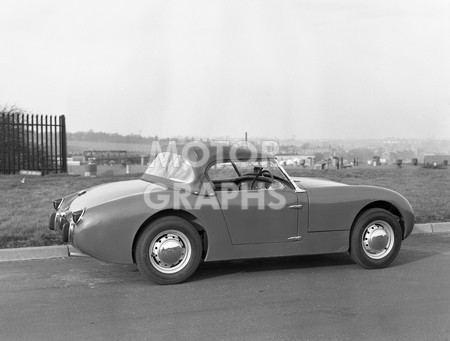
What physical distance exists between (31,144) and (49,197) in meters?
6.37

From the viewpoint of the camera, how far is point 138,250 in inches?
211

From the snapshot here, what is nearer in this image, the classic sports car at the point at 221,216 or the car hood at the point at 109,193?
the classic sports car at the point at 221,216

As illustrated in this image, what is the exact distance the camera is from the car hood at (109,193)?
552 centimetres

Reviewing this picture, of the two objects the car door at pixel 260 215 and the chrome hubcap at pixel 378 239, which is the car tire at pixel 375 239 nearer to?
the chrome hubcap at pixel 378 239

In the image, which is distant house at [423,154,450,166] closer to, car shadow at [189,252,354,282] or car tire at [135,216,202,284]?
car shadow at [189,252,354,282]

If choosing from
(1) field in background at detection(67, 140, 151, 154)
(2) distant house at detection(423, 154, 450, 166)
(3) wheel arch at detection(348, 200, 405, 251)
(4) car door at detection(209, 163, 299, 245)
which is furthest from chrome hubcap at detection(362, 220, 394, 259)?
(2) distant house at detection(423, 154, 450, 166)

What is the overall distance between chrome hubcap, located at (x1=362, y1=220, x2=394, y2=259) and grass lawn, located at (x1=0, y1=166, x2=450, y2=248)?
303 cm

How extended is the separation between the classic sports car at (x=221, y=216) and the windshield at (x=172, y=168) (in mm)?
16

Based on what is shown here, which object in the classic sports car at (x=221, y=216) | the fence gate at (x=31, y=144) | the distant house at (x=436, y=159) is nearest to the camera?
the classic sports car at (x=221, y=216)

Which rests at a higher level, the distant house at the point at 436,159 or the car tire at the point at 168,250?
the distant house at the point at 436,159

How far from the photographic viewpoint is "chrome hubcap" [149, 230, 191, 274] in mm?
5418

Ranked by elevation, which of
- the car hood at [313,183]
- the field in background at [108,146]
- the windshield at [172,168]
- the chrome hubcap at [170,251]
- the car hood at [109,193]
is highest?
the field in background at [108,146]

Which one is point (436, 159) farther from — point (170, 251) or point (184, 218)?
point (170, 251)

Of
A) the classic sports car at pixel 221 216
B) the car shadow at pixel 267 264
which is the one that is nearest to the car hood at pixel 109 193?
the classic sports car at pixel 221 216
